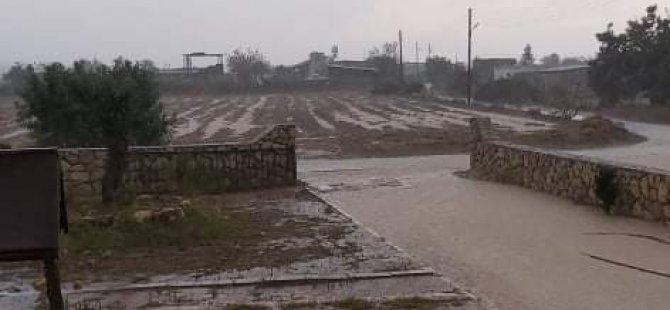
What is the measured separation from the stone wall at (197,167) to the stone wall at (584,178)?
4.86m

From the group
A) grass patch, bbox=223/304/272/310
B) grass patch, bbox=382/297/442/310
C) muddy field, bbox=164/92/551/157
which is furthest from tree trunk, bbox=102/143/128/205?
muddy field, bbox=164/92/551/157

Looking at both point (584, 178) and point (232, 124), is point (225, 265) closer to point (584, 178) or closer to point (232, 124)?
point (584, 178)

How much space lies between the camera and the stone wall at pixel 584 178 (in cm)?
1336

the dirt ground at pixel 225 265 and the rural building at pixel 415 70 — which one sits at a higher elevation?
the rural building at pixel 415 70

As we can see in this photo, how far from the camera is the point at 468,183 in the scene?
1983cm

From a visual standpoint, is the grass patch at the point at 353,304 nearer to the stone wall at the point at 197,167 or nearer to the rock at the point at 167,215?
the rock at the point at 167,215

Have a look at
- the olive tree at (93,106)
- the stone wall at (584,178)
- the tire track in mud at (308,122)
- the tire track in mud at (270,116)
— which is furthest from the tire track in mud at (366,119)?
the olive tree at (93,106)

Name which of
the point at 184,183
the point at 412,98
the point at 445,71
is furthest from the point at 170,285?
the point at 445,71

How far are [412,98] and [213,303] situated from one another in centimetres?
6581

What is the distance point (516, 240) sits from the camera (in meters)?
12.2

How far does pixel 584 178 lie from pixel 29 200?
1131 cm

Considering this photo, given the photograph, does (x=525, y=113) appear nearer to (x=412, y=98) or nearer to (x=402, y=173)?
(x=412, y=98)

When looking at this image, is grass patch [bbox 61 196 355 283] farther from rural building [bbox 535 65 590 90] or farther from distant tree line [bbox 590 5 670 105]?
rural building [bbox 535 65 590 90]

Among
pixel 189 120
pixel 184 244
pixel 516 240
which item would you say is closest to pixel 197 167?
pixel 184 244
